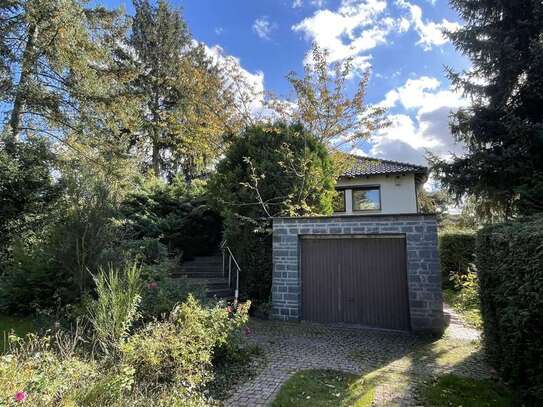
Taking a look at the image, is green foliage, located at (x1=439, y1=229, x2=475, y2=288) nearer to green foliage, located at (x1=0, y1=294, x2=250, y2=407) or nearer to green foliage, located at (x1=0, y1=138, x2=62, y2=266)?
green foliage, located at (x1=0, y1=294, x2=250, y2=407)

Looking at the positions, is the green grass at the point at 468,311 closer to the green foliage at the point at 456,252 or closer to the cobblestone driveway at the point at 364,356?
the cobblestone driveway at the point at 364,356

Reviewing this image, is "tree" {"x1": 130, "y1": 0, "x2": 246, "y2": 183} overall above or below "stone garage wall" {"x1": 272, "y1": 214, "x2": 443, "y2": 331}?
above

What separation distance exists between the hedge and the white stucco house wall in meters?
10.9

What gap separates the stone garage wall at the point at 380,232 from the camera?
7125mm

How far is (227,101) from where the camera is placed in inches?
529

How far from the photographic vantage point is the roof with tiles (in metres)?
15.2

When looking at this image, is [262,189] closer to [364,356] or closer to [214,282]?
[214,282]

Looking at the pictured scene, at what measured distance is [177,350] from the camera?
13.4 ft

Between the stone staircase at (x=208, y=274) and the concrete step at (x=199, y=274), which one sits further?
the concrete step at (x=199, y=274)

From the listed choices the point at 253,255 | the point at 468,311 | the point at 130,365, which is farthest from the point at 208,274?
the point at 468,311

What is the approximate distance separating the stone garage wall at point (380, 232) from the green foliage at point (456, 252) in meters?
5.97

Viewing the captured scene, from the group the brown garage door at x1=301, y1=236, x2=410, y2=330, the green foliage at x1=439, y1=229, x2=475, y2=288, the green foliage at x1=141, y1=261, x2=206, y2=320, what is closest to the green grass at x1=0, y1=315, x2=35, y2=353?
the green foliage at x1=141, y1=261, x2=206, y2=320

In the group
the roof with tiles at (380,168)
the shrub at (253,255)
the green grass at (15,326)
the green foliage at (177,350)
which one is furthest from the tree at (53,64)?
the roof with tiles at (380,168)

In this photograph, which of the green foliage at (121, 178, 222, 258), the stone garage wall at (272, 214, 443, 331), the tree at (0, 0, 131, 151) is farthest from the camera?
the green foliage at (121, 178, 222, 258)
